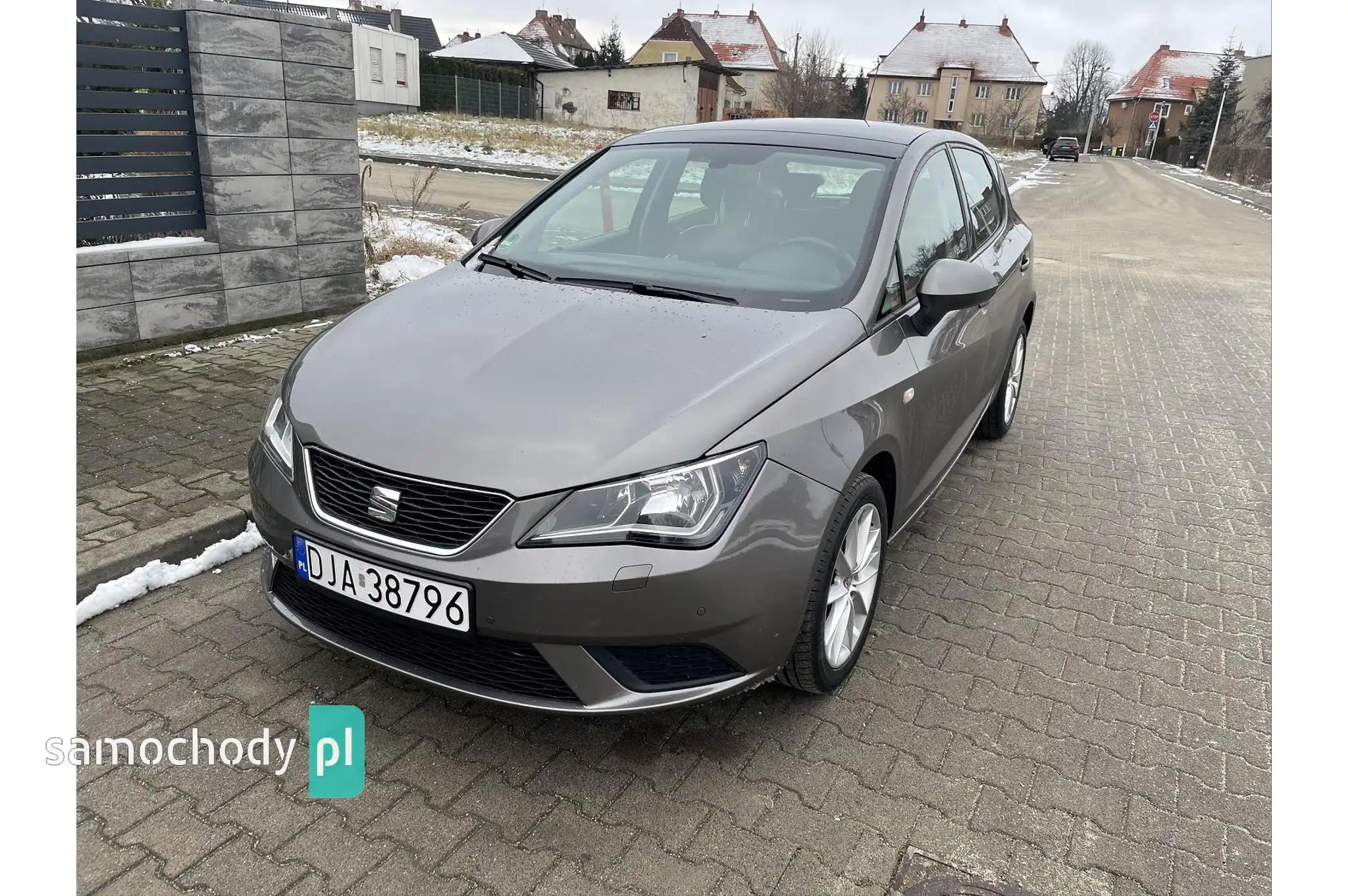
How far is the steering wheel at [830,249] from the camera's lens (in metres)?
3.18

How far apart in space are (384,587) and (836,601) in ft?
4.18

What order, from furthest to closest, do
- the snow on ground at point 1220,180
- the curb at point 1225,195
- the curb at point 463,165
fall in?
the snow on ground at point 1220,180 → the curb at point 1225,195 → the curb at point 463,165

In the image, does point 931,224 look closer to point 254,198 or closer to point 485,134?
point 254,198

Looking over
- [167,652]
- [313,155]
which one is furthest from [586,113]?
[167,652]

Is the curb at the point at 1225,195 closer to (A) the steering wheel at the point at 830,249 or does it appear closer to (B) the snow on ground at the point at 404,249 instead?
(B) the snow on ground at the point at 404,249

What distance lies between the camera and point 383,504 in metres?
2.38

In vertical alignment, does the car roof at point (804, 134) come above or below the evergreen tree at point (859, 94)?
below

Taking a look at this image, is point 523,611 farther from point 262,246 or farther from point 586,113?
point 586,113

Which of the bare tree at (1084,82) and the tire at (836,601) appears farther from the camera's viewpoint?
the bare tree at (1084,82)

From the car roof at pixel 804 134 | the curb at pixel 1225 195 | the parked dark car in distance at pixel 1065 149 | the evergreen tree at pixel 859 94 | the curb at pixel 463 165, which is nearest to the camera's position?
the car roof at pixel 804 134

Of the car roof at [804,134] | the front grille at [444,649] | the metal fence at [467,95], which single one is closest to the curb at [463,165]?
the car roof at [804,134]

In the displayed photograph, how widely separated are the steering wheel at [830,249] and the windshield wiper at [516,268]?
85cm

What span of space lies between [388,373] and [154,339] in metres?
3.94

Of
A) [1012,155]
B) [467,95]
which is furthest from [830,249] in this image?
[1012,155]
